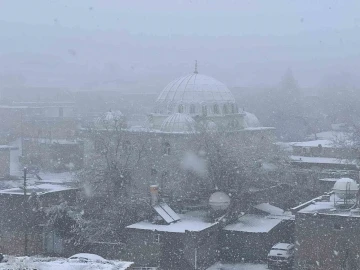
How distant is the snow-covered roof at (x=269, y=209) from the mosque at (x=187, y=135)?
2.80 metres

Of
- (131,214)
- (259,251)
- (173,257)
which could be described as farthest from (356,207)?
(131,214)

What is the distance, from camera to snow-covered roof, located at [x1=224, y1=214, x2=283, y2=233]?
25.8 m

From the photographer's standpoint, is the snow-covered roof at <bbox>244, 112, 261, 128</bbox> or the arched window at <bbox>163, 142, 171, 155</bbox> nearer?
the arched window at <bbox>163, 142, 171, 155</bbox>

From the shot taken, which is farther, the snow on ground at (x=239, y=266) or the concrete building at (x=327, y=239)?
the snow on ground at (x=239, y=266)

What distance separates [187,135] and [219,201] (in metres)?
7.09

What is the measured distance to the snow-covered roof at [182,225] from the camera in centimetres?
2338

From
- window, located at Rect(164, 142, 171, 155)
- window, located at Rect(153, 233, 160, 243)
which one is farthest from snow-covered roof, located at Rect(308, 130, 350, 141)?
window, located at Rect(153, 233, 160, 243)

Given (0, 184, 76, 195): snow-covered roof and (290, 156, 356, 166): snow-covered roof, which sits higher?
(290, 156, 356, 166): snow-covered roof

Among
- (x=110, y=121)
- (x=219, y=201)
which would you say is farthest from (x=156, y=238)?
(x=110, y=121)

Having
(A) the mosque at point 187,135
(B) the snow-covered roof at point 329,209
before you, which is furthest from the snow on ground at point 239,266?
(A) the mosque at point 187,135

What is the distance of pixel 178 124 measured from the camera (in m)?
34.4

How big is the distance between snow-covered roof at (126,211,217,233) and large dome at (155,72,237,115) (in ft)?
39.2

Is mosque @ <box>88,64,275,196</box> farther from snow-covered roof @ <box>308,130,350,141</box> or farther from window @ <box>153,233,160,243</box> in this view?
snow-covered roof @ <box>308,130,350,141</box>

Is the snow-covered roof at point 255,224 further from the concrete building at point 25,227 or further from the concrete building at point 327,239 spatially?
the concrete building at point 25,227
